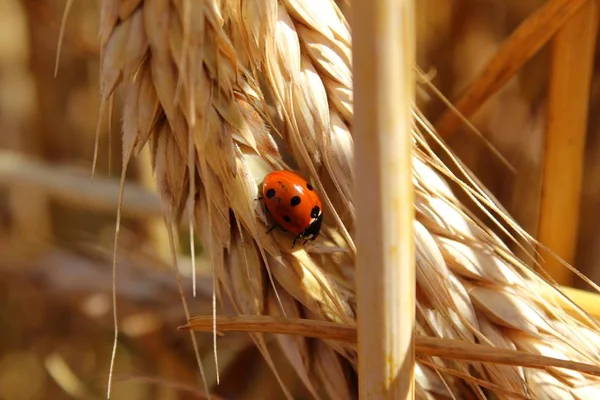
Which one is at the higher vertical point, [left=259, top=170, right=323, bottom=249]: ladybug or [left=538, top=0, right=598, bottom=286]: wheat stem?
[left=538, top=0, right=598, bottom=286]: wheat stem

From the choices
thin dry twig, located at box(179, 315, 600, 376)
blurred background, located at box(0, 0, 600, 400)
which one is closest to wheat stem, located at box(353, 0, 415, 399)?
thin dry twig, located at box(179, 315, 600, 376)

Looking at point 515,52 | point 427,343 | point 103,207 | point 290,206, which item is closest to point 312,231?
point 290,206

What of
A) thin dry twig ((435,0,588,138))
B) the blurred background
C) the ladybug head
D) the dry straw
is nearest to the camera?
the dry straw

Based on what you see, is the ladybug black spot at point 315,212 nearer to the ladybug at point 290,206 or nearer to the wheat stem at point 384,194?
the ladybug at point 290,206

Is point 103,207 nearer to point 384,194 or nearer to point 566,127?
point 566,127

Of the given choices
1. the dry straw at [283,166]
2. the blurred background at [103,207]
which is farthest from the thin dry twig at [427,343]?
the blurred background at [103,207]

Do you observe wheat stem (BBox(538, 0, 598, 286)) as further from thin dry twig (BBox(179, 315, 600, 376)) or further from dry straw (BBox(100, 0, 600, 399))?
thin dry twig (BBox(179, 315, 600, 376))
